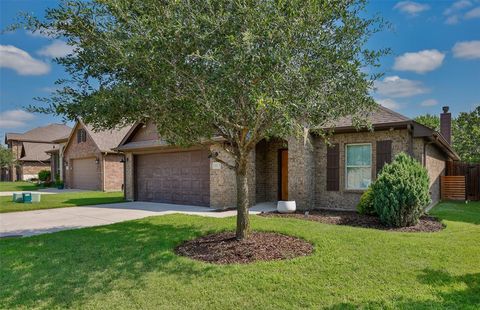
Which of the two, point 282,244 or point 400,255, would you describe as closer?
point 400,255

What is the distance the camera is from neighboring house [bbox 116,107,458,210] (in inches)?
428

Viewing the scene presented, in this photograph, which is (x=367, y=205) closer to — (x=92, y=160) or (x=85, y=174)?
(x=92, y=160)

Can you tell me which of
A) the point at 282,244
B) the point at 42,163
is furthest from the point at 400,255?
the point at 42,163

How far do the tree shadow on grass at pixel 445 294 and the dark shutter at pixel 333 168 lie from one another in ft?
22.3

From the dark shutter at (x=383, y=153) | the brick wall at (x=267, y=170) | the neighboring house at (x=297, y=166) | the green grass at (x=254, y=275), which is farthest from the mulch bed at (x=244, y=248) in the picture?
the brick wall at (x=267, y=170)

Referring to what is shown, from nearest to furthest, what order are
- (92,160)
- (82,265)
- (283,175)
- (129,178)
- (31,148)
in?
(82,265)
(283,175)
(129,178)
(92,160)
(31,148)

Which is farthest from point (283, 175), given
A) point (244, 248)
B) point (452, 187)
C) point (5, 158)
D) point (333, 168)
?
point (5, 158)

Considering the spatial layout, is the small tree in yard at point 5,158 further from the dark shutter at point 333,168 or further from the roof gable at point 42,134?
the dark shutter at point 333,168

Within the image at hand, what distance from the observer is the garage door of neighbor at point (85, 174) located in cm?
2516

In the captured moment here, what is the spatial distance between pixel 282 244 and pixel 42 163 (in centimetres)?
4477

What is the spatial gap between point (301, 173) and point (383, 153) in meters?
2.81

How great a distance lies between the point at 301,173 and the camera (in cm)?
1177

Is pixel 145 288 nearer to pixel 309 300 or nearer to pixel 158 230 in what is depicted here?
pixel 309 300

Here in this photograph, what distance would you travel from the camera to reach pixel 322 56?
18.1ft
